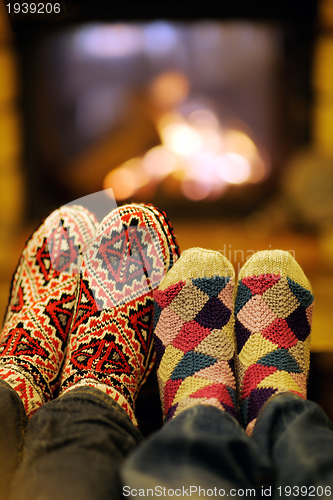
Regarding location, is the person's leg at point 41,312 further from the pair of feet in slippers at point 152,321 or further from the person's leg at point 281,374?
the person's leg at point 281,374

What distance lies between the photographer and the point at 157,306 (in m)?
0.63

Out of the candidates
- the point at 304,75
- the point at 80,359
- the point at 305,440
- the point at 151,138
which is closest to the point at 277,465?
the point at 305,440

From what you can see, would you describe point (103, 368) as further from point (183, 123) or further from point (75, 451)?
point (183, 123)

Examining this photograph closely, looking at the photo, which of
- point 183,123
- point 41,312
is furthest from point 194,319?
point 183,123

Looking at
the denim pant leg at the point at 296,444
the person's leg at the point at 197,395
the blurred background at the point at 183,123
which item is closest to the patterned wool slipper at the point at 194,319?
the person's leg at the point at 197,395

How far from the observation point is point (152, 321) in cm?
68

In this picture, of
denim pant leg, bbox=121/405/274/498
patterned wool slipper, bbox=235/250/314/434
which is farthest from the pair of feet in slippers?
denim pant leg, bbox=121/405/274/498

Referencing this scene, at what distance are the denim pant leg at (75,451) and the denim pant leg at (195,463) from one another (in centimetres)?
3

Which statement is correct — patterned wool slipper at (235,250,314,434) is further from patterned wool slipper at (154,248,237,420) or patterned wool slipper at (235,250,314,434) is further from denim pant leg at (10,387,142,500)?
denim pant leg at (10,387,142,500)

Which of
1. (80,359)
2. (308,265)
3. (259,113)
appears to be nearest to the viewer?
(80,359)

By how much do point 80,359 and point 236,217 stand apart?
1353mm

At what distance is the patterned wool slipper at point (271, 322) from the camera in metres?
0.54

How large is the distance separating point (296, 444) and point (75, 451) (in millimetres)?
191

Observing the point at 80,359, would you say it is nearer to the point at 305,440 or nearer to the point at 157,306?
the point at 157,306
